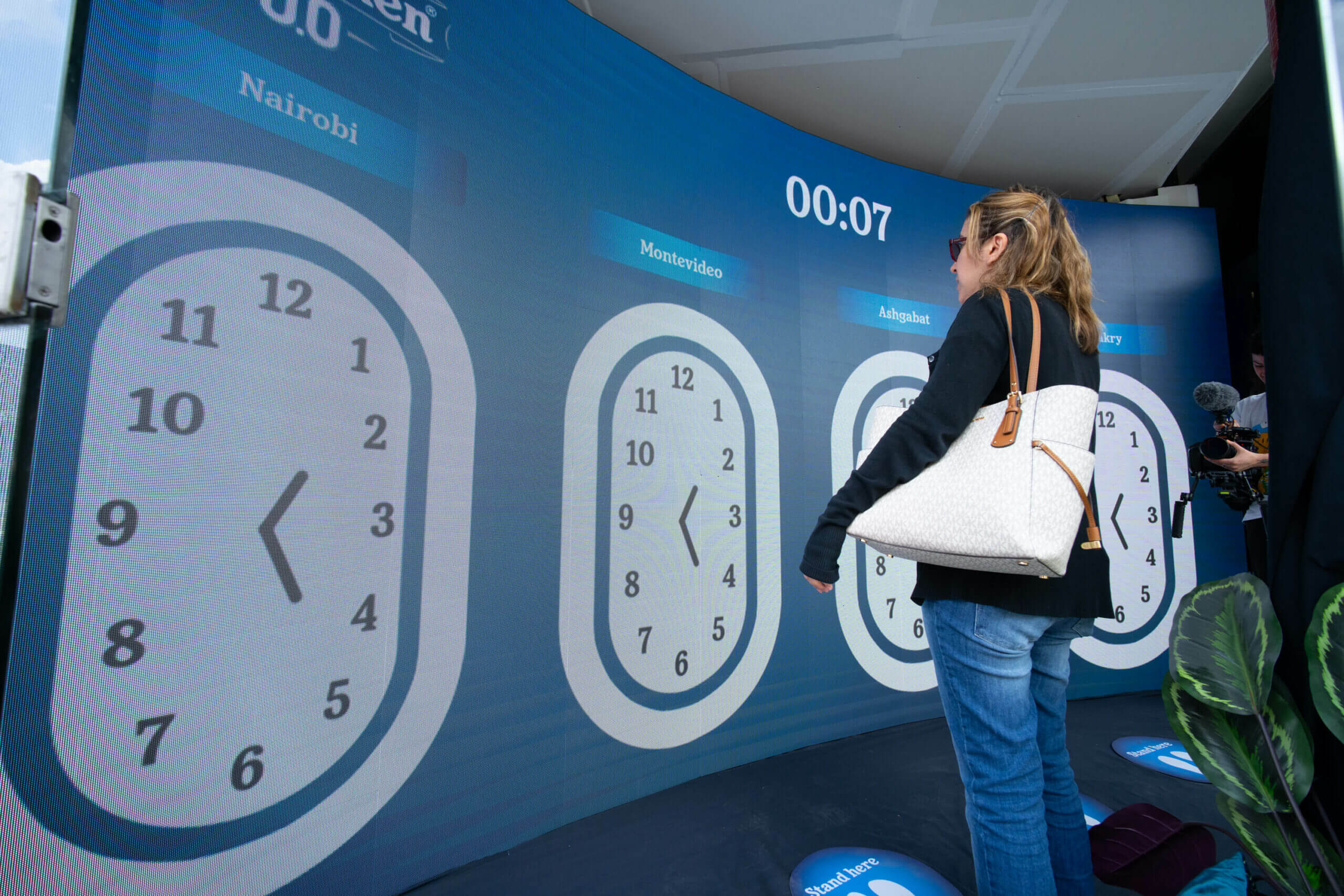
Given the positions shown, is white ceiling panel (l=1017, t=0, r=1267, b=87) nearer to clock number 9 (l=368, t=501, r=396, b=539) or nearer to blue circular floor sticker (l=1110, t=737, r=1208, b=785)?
blue circular floor sticker (l=1110, t=737, r=1208, b=785)

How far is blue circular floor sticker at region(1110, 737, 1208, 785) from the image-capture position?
5.91 ft

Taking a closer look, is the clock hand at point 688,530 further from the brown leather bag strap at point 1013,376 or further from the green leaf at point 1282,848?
the green leaf at point 1282,848

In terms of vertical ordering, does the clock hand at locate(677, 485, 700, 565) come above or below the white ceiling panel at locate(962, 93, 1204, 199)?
below

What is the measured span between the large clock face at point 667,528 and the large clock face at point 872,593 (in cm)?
33

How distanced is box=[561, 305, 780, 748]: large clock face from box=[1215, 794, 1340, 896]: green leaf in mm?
1199

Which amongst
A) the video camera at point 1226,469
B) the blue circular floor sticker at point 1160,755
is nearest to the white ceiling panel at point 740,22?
the video camera at point 1226,469

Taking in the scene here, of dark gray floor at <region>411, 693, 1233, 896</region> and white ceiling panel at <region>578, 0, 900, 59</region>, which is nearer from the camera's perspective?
dark gray floor at <region>411, 693, 1233, 896</region>

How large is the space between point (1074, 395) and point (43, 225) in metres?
1.16

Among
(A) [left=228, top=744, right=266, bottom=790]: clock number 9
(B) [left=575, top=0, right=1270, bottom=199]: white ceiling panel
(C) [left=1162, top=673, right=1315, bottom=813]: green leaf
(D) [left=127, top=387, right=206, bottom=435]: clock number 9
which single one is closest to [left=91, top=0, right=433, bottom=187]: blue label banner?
(D) [left=127, top=387, right=206, bottom=435]: clock number 9

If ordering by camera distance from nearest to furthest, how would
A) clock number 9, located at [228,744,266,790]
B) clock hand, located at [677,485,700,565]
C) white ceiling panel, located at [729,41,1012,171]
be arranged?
clock number 9, located at [228,744,266,790], clock hand, located at [677,485,700,565], white ceiling panel, located at [729,41,1012,171]

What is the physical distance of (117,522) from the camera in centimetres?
94

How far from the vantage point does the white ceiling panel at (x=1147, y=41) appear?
1.94 m

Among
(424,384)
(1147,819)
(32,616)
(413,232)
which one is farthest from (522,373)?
(1147,819)

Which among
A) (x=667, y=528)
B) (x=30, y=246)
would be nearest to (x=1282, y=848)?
(x=667, y=528)
